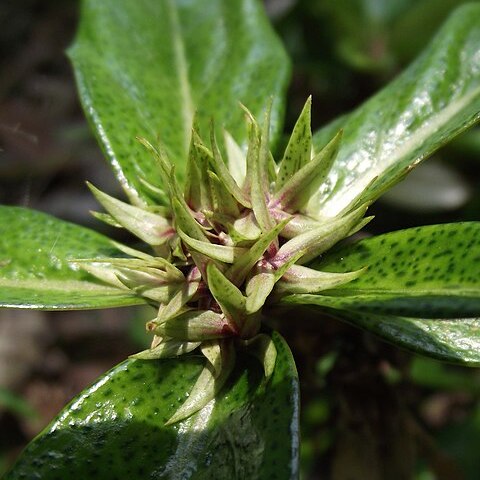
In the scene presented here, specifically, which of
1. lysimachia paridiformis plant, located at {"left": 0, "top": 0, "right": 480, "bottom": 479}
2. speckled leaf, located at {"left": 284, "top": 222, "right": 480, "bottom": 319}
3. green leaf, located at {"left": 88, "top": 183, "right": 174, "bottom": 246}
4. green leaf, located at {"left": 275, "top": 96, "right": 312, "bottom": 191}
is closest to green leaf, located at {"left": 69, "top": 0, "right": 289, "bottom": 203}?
lysimachia paridiformis plant, located at {"left": 0, "top": 0, "right": 480, "bottom": 479}

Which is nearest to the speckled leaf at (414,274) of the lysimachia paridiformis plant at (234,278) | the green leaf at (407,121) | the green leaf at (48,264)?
the lysimachia paridiformis plant at (234,278)

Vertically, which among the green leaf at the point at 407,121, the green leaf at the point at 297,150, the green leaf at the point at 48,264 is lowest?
the green leaf at the point at 48,264

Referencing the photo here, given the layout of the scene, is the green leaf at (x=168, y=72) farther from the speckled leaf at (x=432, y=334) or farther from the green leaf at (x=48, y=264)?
the speckled leaf at (x=432, y=334)

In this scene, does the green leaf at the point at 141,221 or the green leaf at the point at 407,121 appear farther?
the green leaf at the point at 407,121

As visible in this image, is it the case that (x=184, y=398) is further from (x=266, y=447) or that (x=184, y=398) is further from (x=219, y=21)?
(x=219, y=21)

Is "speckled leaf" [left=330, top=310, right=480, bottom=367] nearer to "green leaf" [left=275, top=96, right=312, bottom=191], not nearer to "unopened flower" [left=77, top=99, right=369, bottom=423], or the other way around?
"unopened flower" [left=77, top=99, right=369, bottom=423]

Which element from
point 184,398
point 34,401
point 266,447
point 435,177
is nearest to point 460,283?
point 266,447
